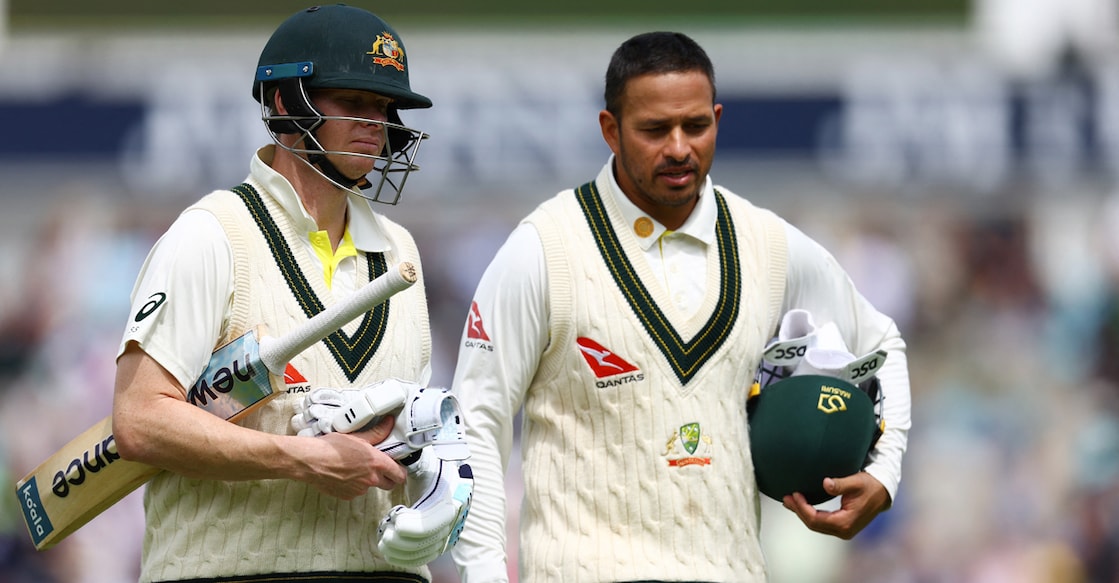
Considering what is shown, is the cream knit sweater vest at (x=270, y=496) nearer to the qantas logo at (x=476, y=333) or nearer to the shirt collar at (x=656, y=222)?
the qantas logo at (x=476, y=333)

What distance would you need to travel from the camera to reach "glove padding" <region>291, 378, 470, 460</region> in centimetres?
346

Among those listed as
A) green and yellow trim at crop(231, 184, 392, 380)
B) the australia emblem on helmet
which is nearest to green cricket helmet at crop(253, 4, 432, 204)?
the australia emblem on helmet

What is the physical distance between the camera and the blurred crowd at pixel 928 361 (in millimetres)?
9578

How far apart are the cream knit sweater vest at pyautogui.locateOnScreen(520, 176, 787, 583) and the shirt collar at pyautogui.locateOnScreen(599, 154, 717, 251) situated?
0.13 ft

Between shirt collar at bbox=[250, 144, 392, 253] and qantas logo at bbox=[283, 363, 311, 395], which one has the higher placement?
shirt collar at bbox=[250, 144, 392, 253]

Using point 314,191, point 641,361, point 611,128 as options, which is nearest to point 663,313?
point 641,361

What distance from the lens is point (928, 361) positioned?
10.5 m

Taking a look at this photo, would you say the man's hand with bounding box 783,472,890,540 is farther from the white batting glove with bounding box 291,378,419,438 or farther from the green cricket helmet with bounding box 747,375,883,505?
the white batting glove with bounding box 291,378,419,438

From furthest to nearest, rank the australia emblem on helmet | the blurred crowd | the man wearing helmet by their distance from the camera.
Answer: the blurred crowd
the australia emblem on helmet
the man wearing helmet

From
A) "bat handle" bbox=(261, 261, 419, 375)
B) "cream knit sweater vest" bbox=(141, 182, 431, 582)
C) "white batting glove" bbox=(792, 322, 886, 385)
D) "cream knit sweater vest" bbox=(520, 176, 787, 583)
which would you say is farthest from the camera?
"white batting glove" bbox=(792, 322, 886, 385)

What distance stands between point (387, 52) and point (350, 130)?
0.68ft

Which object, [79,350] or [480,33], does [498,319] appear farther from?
[480,33]

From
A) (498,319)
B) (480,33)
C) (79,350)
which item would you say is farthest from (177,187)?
(498,319)

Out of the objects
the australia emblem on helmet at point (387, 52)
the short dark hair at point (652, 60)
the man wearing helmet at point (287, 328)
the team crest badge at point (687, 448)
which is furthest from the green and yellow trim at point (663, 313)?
the australia emblem on helmet at point (387, 52)
